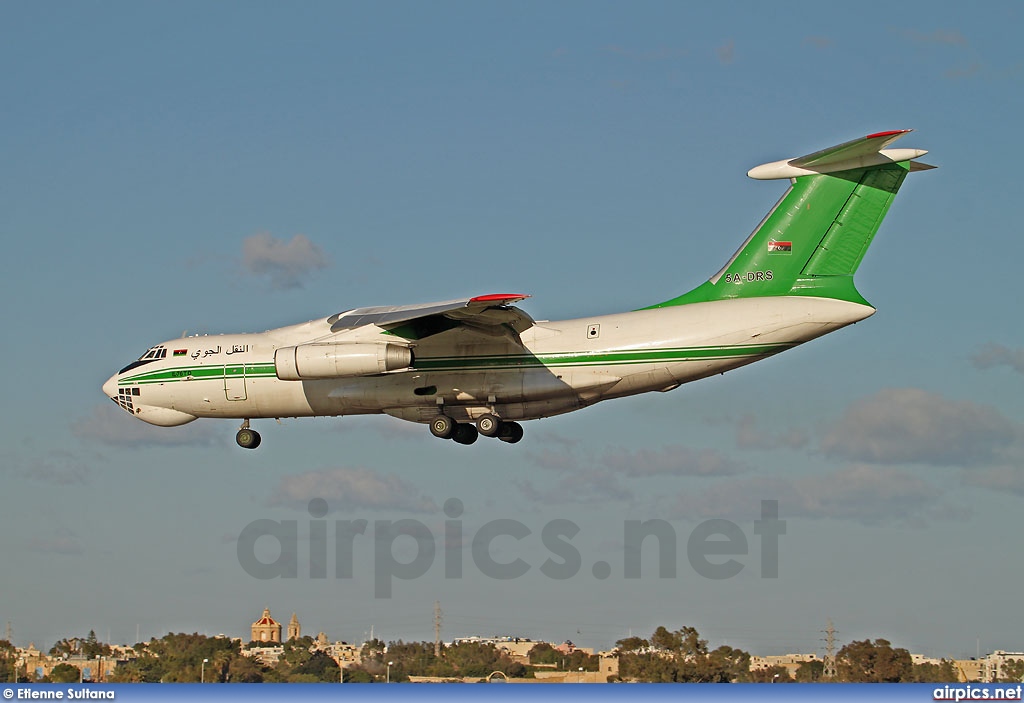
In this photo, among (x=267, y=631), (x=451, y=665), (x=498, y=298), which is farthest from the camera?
(x=267, y=631)

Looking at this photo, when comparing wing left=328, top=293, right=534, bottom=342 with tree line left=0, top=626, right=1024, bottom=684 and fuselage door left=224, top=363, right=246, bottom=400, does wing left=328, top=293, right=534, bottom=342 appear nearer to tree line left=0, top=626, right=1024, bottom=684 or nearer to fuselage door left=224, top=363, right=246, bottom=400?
fuselage door left=224, top=363, right=246, bottom=400

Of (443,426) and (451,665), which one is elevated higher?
(443,426)

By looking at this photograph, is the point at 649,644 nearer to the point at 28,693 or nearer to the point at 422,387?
the point at 422,387

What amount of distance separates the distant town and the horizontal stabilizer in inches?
392

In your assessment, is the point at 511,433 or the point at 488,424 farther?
the point at 511,433

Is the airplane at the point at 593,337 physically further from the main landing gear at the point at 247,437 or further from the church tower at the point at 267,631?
the church tower at the point at 267,631

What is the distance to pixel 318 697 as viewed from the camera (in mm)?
23828

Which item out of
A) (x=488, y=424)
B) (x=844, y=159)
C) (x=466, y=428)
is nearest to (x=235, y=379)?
(x=466, y=428)

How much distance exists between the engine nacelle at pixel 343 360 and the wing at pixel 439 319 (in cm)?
39

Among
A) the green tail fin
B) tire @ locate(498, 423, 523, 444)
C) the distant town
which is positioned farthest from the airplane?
the distant town

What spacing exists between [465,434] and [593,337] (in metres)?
3.10

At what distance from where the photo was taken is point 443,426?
81.1ft

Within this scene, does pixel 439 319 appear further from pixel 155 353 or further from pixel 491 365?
pixel 155 353

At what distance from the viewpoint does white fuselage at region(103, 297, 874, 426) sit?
22844 millimetres
